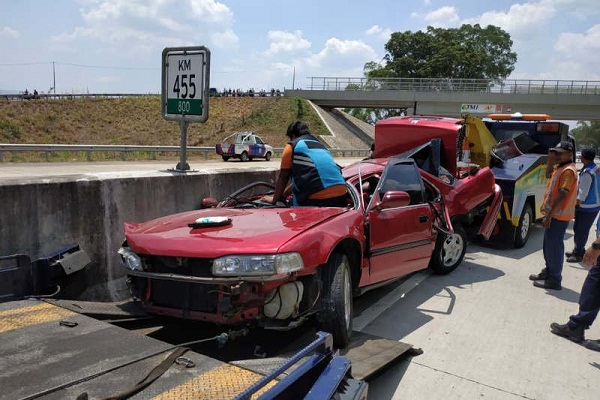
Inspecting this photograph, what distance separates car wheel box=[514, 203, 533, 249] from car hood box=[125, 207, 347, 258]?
5559mm

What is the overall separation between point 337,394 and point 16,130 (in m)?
39.7

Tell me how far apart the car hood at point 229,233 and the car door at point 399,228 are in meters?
0.54

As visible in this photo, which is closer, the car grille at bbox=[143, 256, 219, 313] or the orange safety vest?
the car grille at bbox=[143, 256, 219, 313]

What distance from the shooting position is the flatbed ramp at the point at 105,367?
2.30 m

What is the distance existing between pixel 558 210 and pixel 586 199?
1932 mm

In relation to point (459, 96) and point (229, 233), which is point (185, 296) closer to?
point (229, 233)

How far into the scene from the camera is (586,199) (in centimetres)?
759

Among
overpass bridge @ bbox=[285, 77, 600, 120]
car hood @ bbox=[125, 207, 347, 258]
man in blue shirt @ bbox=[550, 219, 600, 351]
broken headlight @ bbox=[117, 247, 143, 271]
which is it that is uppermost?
overpass bridge @ bbox=[285, 77, 600, 120]

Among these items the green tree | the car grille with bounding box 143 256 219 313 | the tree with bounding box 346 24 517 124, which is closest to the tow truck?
the car grille with bounding box 143 256 219 313

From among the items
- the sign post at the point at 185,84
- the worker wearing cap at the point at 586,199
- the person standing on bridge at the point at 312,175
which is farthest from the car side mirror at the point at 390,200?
the worker wearing cap at the point at 586,199

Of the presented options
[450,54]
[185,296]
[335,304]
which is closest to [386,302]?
[335,304]

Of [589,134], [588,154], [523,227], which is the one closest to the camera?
[588,154]

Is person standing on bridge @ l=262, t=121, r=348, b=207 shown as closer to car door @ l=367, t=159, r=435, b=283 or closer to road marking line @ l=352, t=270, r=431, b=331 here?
car door @ l=367, t=159, r=435, b=283

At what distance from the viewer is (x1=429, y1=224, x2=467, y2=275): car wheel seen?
21.7ft
